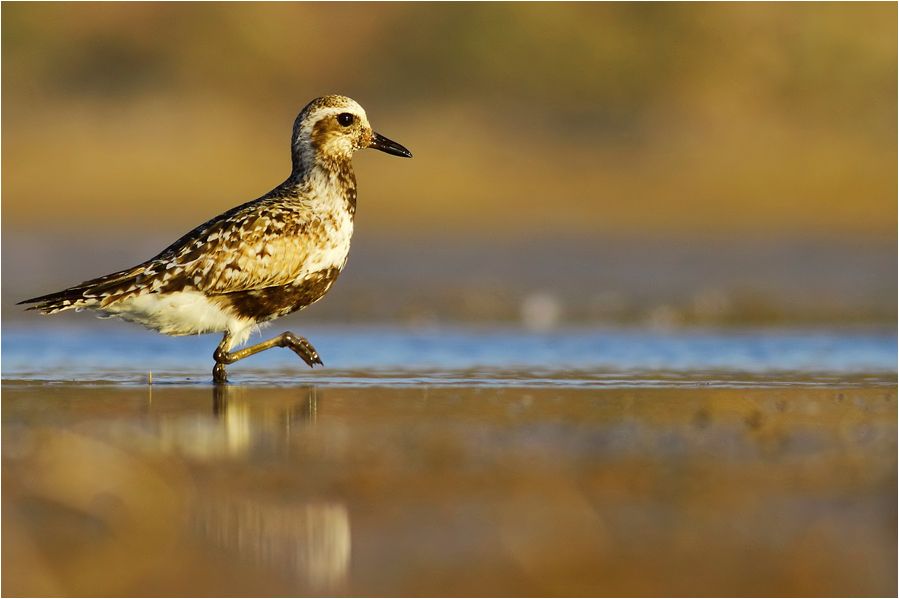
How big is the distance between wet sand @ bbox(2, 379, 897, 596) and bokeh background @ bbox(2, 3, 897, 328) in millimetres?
16720

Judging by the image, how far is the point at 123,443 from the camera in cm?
785

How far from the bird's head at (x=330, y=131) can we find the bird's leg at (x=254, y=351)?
126 centimetres

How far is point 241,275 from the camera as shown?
10750mm

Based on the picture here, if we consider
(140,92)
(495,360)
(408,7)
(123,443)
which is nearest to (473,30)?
(408,7)

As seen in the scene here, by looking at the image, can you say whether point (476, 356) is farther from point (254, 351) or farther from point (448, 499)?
point (448, 499)

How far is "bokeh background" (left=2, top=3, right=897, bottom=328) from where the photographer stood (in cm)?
3041

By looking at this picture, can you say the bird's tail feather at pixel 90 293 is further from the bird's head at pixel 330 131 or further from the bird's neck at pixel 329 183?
the bird's head at pixel 330 131

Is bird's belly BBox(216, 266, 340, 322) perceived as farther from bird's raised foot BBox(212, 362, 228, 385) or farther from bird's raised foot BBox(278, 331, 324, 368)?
bird's raised foot BBox(212, 362, 228, 385)

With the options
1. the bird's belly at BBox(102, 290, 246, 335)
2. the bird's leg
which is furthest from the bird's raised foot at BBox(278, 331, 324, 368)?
the bird's belly at BBox(102, 290, 246, 335)

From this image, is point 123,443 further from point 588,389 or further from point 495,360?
point 495,360

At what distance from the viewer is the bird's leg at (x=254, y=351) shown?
10.9 meters

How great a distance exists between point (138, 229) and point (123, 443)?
74.1 feet

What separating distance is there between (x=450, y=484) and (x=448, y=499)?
0.93 feet

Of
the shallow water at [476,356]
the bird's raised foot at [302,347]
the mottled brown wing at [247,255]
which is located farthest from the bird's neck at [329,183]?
the shallow water at [476,356]
